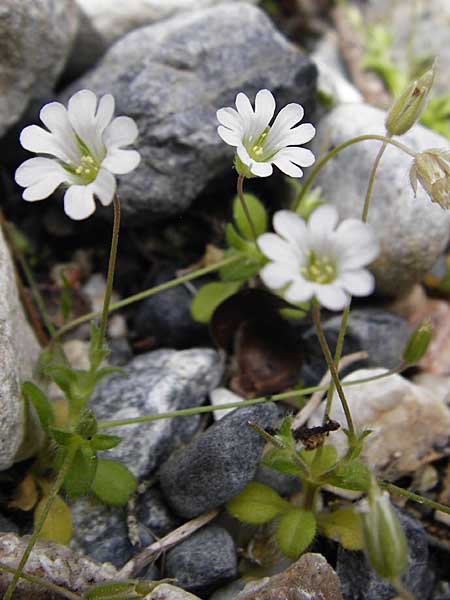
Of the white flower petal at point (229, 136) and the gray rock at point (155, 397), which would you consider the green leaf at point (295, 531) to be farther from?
the white flower petal at point (229, 136)

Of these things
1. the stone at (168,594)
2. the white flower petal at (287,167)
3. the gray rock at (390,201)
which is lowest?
the stone at (168,594)

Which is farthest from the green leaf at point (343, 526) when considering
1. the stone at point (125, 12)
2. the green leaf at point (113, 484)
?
the stone at point (125, 12)

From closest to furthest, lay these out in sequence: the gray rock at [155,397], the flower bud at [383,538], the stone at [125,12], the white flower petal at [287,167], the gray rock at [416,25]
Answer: the flower bud at [383,538] < the white flower petal at [287,167] < the gray rock at [155,397] < the stone at [125,12] < the gray rock at [416,25]

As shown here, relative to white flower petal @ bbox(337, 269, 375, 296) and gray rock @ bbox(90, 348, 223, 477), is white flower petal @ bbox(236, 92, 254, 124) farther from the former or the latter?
gray rock @ bbox(90, 348, 223, 477)

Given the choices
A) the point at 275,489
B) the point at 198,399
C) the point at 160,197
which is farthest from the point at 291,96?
the point at 275,489

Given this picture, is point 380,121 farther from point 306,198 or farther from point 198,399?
point 198,399

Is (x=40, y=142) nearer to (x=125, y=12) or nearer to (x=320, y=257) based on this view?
(x=320, y=257)

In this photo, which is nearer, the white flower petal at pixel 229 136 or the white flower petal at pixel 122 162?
the white flower petal at pixel 122 162
